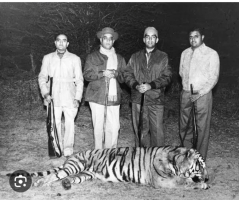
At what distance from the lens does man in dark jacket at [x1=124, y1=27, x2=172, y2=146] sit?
213 inches

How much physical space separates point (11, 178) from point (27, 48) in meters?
9.62

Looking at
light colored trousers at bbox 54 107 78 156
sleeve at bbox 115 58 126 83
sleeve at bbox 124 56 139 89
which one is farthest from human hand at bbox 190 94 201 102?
light colored trousers at bbox 54 107 78 156

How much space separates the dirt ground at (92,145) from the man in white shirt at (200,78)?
32.0 inches

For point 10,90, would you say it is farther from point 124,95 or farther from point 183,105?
point 183,105

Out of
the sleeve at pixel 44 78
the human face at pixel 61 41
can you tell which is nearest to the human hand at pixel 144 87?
the human face at pixel 61 41

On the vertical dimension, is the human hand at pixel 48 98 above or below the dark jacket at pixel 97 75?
below

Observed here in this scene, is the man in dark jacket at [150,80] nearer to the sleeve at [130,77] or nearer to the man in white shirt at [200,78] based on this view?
the sleeve at [130,77]

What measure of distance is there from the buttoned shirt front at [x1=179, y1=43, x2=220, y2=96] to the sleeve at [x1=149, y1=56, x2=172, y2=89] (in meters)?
0.37

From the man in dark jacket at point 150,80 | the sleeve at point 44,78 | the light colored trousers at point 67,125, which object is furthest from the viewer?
the light colored trousers at point 67,125

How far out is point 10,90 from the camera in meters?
10.9

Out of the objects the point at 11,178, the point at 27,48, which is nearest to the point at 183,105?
the point at 11,178

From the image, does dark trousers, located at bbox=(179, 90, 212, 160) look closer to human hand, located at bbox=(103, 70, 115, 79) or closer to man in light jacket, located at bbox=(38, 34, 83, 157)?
human hand, located at bbox=(103, 70, 115, 79)

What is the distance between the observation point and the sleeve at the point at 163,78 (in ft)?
17.6

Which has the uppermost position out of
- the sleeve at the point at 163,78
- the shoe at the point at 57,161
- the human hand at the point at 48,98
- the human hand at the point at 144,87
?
the sleeve at the point at 163,78
